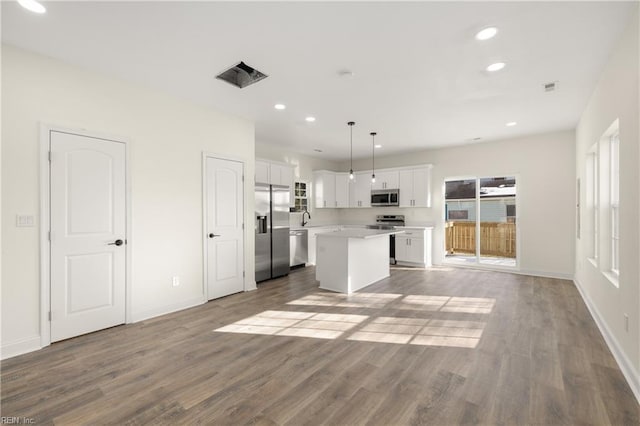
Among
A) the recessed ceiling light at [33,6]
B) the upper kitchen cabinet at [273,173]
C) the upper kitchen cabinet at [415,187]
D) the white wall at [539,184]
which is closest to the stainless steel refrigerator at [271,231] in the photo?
the upper kitchen cabinet at [273,173]

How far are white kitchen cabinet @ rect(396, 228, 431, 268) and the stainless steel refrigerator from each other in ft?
9.54

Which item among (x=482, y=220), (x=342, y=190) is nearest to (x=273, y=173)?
(x=342, y=190)

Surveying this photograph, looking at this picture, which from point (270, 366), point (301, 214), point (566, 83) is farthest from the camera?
point (301, 214)

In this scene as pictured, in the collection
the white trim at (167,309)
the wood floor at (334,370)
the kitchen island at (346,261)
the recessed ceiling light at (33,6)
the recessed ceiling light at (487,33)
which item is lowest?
the wood floor at (334,370)

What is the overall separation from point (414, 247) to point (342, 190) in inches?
100

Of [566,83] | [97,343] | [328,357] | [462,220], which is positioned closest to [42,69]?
[97,343]

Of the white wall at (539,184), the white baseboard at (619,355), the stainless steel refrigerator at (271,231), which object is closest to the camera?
the white baseboard at (619,355)

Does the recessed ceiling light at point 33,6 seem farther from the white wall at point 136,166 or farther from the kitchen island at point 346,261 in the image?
the kitchen island at point 346,261

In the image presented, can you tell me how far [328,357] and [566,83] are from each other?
4100mm

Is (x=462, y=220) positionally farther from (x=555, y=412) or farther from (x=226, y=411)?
(x=226, y=411)

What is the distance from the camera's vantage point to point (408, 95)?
3.83m

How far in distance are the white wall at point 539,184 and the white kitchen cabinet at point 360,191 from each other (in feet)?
7.11

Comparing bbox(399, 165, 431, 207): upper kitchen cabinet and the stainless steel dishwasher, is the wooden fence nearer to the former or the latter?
bbox(399, 165, 431, 207): upper kitchen cabinet

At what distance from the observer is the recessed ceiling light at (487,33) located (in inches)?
96.6
